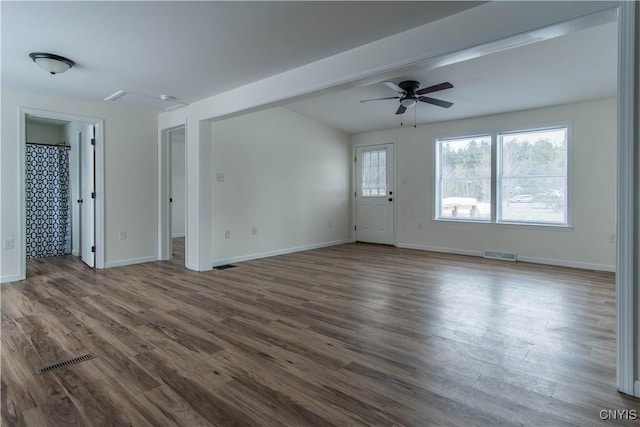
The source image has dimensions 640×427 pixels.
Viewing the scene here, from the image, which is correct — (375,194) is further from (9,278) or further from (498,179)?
(9,278)

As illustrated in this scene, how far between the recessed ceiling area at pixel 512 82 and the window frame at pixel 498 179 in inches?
13.6

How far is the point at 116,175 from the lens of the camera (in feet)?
16.8

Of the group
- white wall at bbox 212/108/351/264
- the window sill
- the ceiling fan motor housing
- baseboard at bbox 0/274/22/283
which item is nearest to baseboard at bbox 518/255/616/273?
the window sill

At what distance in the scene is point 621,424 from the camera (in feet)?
5.30

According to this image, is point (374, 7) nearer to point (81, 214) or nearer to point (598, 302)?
point (598, 302)

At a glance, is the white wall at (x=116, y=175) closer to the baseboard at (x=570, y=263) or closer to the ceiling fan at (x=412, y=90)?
the ceiling fan at (x=412, y=90)

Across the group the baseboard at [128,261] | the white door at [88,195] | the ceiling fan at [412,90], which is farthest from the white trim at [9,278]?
the ceiling fan at [412,90]

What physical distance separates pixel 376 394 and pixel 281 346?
83 centimetres

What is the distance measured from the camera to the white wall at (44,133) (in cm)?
623

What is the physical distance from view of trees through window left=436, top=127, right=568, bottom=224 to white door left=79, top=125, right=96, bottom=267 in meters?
5.74

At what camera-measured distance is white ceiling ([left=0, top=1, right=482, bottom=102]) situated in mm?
2418

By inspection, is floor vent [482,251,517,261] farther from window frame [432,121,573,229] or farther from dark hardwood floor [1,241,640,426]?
dark hardwood floor [1,241,640,426]

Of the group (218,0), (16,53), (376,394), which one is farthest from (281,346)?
(16,53)

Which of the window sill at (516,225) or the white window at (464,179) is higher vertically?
the white window at (464,179)
